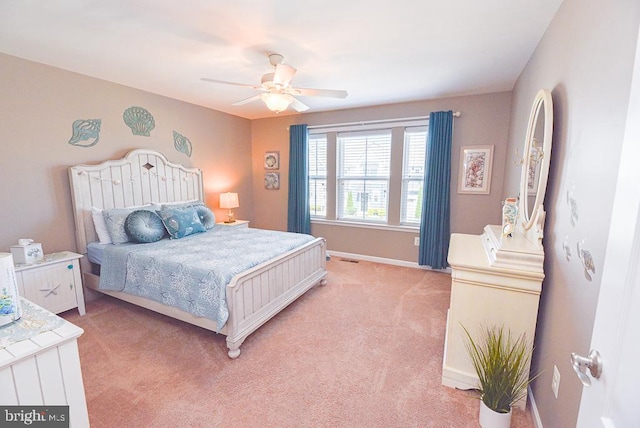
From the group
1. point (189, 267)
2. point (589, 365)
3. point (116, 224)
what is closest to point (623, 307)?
point (589, 365)

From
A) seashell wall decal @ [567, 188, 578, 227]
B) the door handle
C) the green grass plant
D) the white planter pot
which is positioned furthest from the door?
the white planter pot

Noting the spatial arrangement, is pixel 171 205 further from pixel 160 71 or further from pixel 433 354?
pixel 433 354

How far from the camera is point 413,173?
4.12m

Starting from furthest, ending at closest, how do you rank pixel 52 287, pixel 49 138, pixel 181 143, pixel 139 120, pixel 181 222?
1. pixel 181 143
2. pixel 139 120
3. pixel 181 222
4. pixel 49 138
5. pixel 52 287

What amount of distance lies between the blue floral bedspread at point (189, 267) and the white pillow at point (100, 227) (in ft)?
0.74

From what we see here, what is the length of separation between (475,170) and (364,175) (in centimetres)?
156

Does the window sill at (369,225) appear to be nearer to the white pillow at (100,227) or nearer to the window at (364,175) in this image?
the window at (364,175)

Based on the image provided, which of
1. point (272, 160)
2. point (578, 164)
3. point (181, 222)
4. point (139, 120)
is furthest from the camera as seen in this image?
point (272, 160)

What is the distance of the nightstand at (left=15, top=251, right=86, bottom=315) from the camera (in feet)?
7.82

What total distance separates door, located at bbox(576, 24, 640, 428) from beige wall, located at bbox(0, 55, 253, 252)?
13.0 feet

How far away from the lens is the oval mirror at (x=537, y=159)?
62.7 inches

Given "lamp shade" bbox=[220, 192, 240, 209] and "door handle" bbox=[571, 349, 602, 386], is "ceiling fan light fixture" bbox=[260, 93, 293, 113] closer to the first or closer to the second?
"lamp shade" bbox=[220, 192, 240, 209]

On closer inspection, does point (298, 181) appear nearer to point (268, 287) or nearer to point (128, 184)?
point (128, 184)

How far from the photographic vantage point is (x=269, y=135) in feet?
16.6
